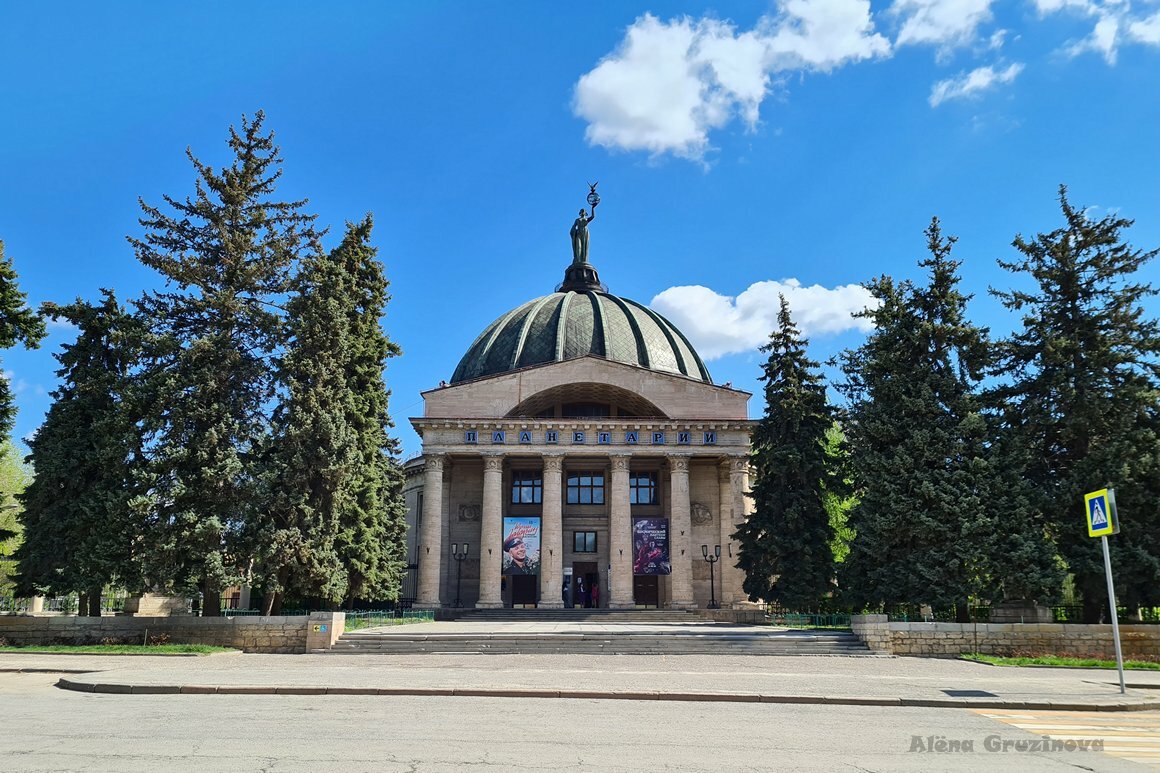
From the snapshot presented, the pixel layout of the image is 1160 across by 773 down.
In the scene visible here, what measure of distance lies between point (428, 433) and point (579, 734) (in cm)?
3076

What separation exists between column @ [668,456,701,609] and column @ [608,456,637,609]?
2121mm

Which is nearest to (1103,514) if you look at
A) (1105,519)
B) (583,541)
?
(1105,519)

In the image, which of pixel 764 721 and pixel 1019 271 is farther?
pixel 1019 271

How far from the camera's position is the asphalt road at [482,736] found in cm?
737

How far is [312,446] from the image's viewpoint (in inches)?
957

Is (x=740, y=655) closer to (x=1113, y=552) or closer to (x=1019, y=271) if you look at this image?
(x=1113, y=552)

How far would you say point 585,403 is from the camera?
43906mm

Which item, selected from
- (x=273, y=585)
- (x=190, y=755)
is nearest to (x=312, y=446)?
(x=273, y=585)

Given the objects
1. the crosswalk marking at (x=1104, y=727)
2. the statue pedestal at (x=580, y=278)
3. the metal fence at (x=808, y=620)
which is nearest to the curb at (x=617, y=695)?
the crosswalk marking at (x=1104, y=727)

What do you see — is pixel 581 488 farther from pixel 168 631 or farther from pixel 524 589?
pixel 168 631

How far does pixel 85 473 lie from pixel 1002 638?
89.1ft

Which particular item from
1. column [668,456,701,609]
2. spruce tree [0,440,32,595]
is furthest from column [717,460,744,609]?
spruce tree [0,440,32,595]

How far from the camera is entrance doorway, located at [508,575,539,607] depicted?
4078cm

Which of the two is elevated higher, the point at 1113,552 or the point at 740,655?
the point at 1113,552
